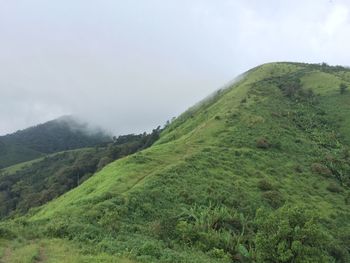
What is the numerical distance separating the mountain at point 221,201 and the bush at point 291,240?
73 millimetres

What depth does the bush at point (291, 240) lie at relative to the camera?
36.5m

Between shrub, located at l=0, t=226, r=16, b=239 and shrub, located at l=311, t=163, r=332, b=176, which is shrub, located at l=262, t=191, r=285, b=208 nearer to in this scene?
shrub, located at l=311, t=163, r=332, b=176

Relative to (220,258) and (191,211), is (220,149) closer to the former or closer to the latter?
(191,211)

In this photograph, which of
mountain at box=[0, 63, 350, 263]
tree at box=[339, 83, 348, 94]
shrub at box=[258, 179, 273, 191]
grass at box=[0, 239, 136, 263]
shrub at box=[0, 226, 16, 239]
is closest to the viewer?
grass at box=[0, 239, 136, 263]

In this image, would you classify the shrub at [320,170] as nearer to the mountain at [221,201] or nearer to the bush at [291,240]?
the mountain at [221,201]

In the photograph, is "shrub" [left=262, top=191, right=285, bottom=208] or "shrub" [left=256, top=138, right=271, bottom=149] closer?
"shrub" [left=262, top=191, right=285, bottom=208]

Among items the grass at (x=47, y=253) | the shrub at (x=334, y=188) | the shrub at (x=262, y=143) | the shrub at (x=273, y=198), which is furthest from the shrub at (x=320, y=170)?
the grass at (x=47, y=253)

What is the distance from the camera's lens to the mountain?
115ft

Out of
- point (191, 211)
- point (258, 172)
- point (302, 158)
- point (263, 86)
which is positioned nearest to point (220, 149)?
point (258, 172)

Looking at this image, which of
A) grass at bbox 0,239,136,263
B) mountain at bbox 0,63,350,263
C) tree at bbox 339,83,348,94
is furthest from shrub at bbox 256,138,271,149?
grass at bbox 0,239,136,263

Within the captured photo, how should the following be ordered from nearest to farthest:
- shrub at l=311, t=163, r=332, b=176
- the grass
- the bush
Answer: the grass < the bush < shrub at l=311, t=163, r=332, b=176

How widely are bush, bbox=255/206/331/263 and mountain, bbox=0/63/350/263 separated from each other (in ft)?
0.24

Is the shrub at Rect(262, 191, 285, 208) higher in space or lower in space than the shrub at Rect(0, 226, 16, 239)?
lower

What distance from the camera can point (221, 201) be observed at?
52.6 m
